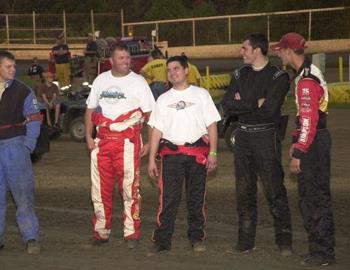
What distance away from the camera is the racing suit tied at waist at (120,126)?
8.99m

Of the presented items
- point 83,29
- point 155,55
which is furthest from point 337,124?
point 83,29

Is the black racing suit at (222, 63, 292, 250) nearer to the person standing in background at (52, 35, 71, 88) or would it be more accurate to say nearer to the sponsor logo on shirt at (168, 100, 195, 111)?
the sponsor logo on shirt at (168, 100, 195, 111)

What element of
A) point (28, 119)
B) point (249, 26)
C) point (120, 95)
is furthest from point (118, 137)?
point (249, 26)

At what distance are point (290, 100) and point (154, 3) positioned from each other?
42.5 metres

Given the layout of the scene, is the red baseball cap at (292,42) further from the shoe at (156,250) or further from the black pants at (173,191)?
the shoe at (156,250)

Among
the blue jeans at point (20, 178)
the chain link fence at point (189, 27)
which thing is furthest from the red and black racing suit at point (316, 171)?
the chain link fence at point (189, 27)

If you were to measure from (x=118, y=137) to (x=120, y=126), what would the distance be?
105 mm

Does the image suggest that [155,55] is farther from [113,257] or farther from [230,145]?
[113,257]

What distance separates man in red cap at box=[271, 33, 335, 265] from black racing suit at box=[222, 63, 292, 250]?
270 millimetres

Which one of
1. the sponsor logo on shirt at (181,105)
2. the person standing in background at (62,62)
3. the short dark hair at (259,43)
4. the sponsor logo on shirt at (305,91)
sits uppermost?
the short dark hair at (259,43)

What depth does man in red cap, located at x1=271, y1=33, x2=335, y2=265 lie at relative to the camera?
8.05 m

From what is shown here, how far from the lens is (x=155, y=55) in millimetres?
27031

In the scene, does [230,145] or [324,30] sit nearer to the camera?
[230,145]

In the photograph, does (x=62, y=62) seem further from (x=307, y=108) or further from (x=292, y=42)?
(x=307, y=108)
